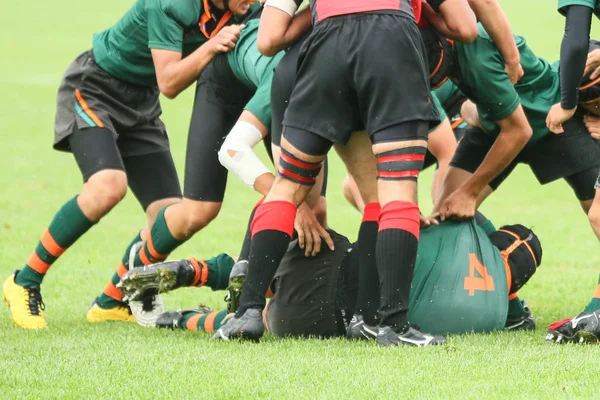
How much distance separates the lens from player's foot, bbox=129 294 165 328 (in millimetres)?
5789

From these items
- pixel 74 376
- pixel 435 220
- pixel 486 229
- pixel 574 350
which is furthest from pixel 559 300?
pixel 74 376

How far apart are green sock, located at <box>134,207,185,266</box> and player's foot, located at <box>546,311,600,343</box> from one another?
234cm

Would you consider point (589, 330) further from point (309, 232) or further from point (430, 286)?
point (309, 232)

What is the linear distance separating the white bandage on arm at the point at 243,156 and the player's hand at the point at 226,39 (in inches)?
25.2

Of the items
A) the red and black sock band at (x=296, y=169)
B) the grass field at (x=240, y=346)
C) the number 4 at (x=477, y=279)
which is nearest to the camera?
the grass field at (x=240, y=346)

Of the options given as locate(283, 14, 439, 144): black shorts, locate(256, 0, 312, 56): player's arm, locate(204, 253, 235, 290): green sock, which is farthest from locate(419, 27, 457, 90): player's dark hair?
locate(204, 253, 235, 290): green sock

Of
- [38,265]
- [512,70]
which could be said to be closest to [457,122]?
[512,70]

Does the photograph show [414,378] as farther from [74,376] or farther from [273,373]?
[74,376]

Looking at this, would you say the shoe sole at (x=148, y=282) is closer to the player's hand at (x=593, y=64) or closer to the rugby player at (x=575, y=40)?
the rugby player at (x=575, y=40)

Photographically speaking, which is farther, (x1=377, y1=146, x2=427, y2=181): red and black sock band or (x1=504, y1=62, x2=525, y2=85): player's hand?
(x1=504, y1=62, x2=525, y2=85): player's hand

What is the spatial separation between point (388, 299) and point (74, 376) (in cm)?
137

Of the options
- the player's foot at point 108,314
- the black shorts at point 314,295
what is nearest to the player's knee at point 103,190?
the player's foot at point 108,314

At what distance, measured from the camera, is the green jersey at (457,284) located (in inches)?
195

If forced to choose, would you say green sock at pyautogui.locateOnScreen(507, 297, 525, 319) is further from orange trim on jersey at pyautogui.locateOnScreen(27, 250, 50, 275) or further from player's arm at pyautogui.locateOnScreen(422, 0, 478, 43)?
orange trim on jersey at pyautogui.locateOnScreen(27, 250, 50, 275)
